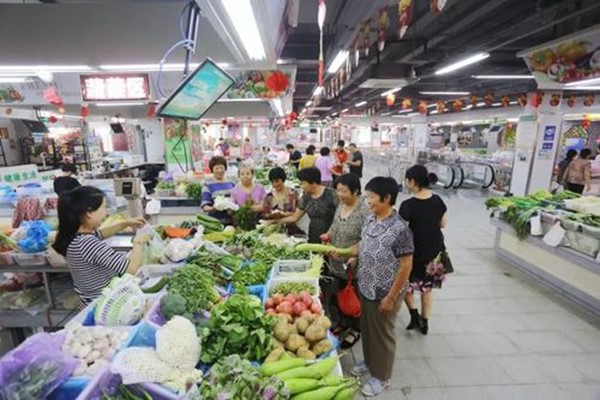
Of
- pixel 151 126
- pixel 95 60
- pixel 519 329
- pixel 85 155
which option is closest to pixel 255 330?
pixel 519 329

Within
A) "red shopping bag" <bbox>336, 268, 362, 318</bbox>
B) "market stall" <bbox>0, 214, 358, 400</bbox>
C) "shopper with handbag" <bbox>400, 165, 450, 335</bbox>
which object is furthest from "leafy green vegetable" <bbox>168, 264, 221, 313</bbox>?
"shopper with handbag" <bbox>400, 165, 450, 335</bbox>

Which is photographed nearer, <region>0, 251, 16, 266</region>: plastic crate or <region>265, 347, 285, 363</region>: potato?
<region>265, 347, 285, 363</region>: potato

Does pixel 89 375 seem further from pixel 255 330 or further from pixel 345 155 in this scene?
Result: pixel 345 155

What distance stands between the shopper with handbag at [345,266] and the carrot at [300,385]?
1455 mm

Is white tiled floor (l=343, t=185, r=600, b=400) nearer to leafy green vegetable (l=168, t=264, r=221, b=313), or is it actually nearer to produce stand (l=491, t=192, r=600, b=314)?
produce stand (l=491, t=192, r=600, b=314)

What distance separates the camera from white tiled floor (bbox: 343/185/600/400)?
9.98 feet

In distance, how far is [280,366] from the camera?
5.65 ft

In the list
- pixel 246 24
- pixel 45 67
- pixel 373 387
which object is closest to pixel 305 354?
pixel 373 387

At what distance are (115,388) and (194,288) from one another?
2.51 feet

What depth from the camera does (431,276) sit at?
3.73 metres

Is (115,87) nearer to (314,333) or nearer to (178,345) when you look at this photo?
(178,345)

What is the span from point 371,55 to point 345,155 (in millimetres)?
3746

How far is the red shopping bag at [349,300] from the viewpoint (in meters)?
3.29

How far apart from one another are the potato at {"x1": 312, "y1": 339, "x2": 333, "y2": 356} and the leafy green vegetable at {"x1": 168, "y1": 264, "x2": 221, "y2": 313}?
0.73m
